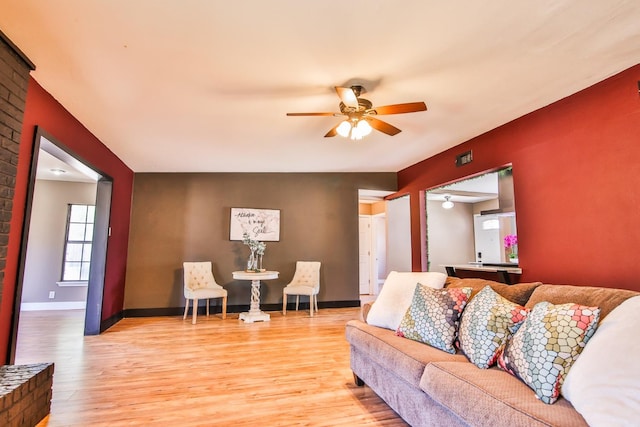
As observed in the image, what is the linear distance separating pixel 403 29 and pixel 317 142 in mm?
2250

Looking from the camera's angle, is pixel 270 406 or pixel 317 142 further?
pixel 317 142

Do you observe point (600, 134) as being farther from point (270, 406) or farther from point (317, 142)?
point (270, 406)

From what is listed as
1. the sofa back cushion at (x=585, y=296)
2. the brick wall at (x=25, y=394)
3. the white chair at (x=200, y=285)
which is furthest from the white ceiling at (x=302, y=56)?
the white chair at (x=200, y=285)

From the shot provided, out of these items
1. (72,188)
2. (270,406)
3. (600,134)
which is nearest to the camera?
(270,406)

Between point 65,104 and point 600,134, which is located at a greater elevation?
point 65,104

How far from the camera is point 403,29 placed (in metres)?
2.01

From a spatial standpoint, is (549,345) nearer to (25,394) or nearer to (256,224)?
(25,394)

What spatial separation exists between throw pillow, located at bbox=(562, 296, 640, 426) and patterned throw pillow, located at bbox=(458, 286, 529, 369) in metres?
0.38

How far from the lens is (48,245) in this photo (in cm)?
599

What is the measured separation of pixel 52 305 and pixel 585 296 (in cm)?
764

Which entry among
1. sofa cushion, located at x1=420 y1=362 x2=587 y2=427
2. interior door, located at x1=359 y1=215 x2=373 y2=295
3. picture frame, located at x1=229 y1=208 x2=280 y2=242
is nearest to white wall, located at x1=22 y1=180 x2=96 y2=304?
picture frame, located at x1=229 y1=208 x2=280 y2=242

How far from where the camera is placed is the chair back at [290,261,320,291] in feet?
18.4

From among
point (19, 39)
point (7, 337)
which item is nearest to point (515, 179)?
point (19, 39)

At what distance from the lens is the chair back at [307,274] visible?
5.62 m
